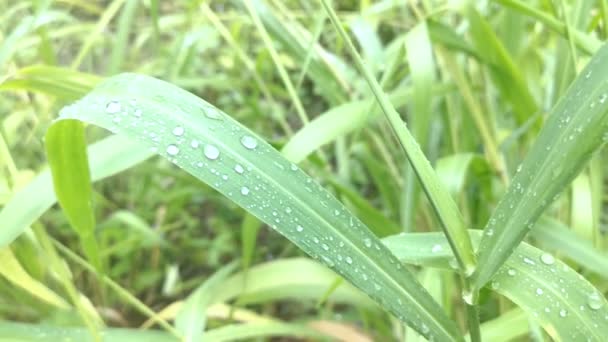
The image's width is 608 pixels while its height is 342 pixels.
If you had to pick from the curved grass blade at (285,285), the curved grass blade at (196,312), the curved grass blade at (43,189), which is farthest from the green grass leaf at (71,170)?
the curved grass blade at (285,285)

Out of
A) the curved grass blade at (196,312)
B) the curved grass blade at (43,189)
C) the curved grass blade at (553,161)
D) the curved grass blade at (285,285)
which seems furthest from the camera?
the curved grass blade at (285,285)

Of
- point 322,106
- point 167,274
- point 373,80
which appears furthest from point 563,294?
point 322,106

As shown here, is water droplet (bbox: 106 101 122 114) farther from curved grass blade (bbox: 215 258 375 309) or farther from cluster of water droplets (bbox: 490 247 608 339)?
curved grass blade (bbox: 215 258 375 309)

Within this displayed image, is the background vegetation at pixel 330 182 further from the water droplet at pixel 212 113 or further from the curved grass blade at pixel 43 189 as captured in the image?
the water droplet at pixel 212 113

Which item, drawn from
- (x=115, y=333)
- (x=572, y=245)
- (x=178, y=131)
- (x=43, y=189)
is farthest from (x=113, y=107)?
(x=572, y=245)

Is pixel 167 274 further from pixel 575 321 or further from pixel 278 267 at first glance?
pixel 575 321

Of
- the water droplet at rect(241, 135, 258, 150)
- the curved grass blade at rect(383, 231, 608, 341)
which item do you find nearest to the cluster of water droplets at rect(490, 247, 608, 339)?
the curved grass blade at rect(383, 231, 608, 341)
